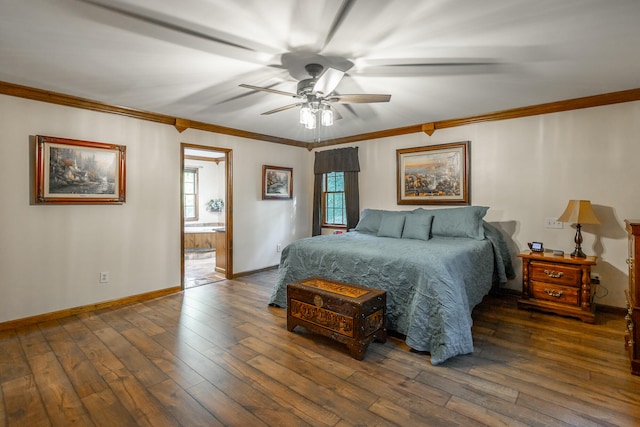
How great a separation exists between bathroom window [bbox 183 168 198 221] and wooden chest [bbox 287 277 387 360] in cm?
632

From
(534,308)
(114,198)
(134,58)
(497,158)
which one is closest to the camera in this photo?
(134,58)

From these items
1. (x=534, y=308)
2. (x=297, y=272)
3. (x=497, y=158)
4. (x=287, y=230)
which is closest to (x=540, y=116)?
(x=497, y=158)

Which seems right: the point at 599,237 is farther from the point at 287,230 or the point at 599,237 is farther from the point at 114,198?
the point at 114,198

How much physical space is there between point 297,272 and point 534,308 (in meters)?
2.57

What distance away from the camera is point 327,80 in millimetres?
2367

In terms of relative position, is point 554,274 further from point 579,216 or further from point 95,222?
point 95,222

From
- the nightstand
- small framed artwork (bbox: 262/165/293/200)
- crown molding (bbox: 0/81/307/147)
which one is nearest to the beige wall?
crown molding (bbox: 0/81/307/147)

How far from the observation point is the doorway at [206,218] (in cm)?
484

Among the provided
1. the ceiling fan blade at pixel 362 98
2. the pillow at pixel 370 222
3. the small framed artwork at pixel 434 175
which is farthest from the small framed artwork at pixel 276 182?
the ceiling fan blade at pixel 362 98

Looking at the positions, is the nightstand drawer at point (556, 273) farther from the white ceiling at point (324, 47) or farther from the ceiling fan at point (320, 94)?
the ceiling fan at point (320, 94)

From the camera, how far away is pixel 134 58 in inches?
95.6

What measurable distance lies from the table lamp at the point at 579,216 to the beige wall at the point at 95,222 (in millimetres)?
4162

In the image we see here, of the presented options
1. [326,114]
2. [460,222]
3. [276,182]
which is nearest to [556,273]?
[460,222]

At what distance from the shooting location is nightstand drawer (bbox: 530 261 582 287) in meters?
3.14
